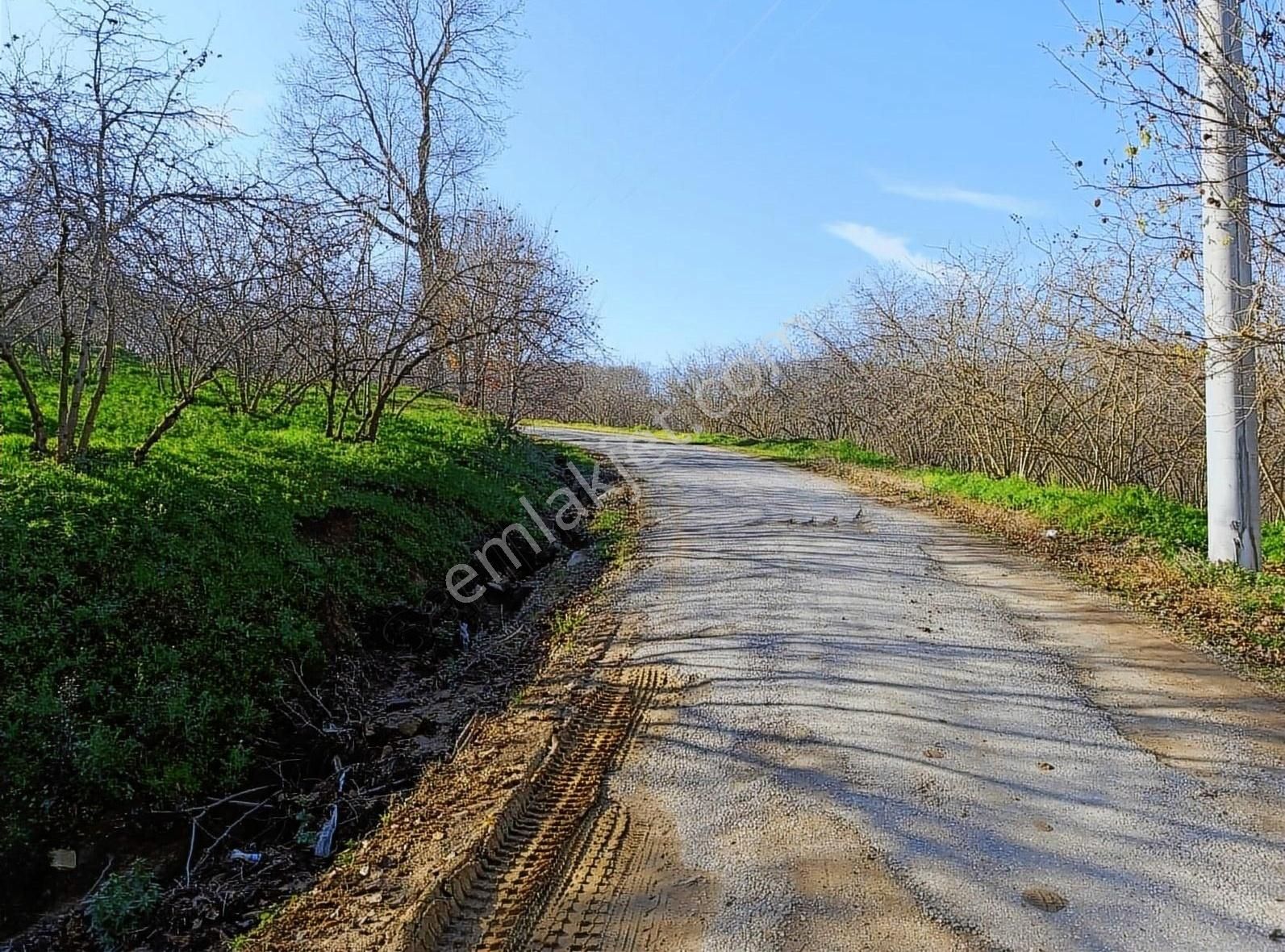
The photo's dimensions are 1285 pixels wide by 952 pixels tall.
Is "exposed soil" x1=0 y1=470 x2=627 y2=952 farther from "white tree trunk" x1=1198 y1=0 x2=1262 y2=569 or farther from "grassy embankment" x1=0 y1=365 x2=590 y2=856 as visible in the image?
"white tree trunk" x1=1198 y1=0 x2=1262 y2=569

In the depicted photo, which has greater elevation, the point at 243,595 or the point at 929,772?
the point at 243,595

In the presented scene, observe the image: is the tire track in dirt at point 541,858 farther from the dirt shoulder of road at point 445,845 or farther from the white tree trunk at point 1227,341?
the white tree trunk at point 1227,341

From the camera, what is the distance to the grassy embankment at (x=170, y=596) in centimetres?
371

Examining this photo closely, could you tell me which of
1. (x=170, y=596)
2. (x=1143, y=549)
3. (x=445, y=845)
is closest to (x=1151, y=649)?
(x=1143, y=549)

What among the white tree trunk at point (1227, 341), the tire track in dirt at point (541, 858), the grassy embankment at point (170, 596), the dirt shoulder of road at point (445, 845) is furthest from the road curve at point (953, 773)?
the grassy embankment at point (170, 596)

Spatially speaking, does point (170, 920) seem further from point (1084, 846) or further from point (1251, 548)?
point (1251, 548)

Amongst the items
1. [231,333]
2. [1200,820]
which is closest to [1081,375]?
[1200,820]

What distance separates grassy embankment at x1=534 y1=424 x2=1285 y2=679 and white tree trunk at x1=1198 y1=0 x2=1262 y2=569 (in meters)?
0.39

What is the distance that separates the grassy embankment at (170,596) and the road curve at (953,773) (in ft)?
7.03

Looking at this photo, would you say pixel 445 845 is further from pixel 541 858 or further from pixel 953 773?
pixel 953 773

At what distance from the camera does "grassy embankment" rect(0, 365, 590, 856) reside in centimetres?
371

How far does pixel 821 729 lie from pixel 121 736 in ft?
11.0

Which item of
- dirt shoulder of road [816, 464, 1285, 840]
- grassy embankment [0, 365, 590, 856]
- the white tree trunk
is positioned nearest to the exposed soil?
grassy embankment [0, 365, 590, 856]

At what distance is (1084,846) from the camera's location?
2.87 meters
